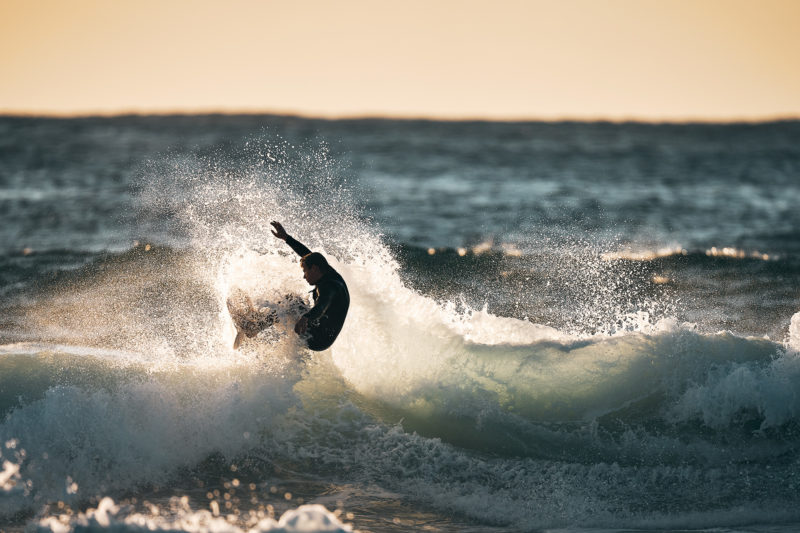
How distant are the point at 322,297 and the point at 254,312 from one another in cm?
101

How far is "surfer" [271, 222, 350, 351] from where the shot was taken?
359 inches

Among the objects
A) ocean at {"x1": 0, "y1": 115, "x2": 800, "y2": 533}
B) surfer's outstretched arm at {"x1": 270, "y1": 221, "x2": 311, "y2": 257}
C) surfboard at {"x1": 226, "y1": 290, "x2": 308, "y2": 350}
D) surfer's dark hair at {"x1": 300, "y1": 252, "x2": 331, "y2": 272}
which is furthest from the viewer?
surfboard at {"x1": 226, "y1": 290, "x2": 308, "y2": 350}

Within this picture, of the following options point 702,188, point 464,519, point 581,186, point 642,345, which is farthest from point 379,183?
point 464,519

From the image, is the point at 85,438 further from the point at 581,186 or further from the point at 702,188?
the point at 702,188

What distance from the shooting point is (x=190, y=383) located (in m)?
9.67

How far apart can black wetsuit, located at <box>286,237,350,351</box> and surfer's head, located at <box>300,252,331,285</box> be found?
0.19 ft

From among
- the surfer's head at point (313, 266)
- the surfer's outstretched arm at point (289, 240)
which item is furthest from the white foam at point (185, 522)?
the surfer's outstretched arm at point (289, 240)

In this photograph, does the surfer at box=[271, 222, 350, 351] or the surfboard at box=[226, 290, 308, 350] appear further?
the surfboard at box=[226, 290, 308, 350]

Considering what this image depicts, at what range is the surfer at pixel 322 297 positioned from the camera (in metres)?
9.11

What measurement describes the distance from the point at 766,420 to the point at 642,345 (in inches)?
69.0

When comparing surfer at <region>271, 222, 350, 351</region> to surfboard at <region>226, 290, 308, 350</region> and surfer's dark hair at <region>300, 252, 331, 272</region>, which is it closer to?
surfer's dark hair at <region>300, 252, 331, 272</region>

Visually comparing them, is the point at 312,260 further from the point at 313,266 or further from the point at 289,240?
the point at 289,240

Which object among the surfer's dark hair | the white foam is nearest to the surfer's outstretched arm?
the surfer's dark hair

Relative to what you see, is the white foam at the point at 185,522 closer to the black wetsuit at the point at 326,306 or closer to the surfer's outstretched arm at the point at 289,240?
the black wetsuit at the point at 326,306
